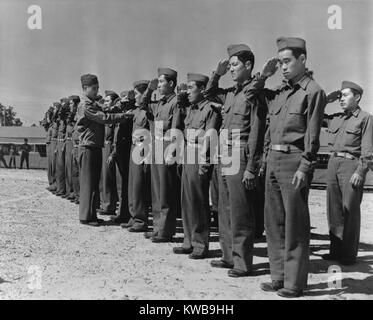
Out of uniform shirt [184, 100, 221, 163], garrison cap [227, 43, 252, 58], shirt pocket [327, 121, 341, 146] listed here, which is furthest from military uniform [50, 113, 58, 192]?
garrison cap [227, 43, 252, 58]

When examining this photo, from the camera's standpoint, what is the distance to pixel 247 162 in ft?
15.1

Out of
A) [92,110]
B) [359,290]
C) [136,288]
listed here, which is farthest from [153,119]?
[359,290]

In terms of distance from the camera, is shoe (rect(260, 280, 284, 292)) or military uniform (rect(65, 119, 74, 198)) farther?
military uniform (rect(65, 119, 74, 198))

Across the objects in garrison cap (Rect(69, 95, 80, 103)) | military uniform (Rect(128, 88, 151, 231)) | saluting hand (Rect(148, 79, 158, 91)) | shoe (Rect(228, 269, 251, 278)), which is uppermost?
saluting hand (Rect(148, 79, 158, 91))

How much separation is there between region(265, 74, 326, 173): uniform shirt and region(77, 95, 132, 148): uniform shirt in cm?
354

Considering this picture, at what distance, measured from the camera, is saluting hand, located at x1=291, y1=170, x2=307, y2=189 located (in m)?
3.88

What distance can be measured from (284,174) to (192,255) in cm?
189

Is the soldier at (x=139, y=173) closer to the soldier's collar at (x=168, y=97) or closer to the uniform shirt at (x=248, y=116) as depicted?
the soldier's collar at (x=168, y=97)

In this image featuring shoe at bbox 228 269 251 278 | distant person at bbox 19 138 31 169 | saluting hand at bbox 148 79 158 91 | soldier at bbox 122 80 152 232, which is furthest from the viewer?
distant person at bbox 19 138 31 169

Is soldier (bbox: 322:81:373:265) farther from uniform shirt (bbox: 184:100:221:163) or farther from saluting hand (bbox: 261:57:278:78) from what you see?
saluting hand (bbox: 261:57:278:78)

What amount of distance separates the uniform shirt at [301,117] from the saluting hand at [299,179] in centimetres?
4

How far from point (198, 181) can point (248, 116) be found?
3.79 ft

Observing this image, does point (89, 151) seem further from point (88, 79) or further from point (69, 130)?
point (69, 130)

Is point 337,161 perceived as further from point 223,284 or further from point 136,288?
point 136,288
